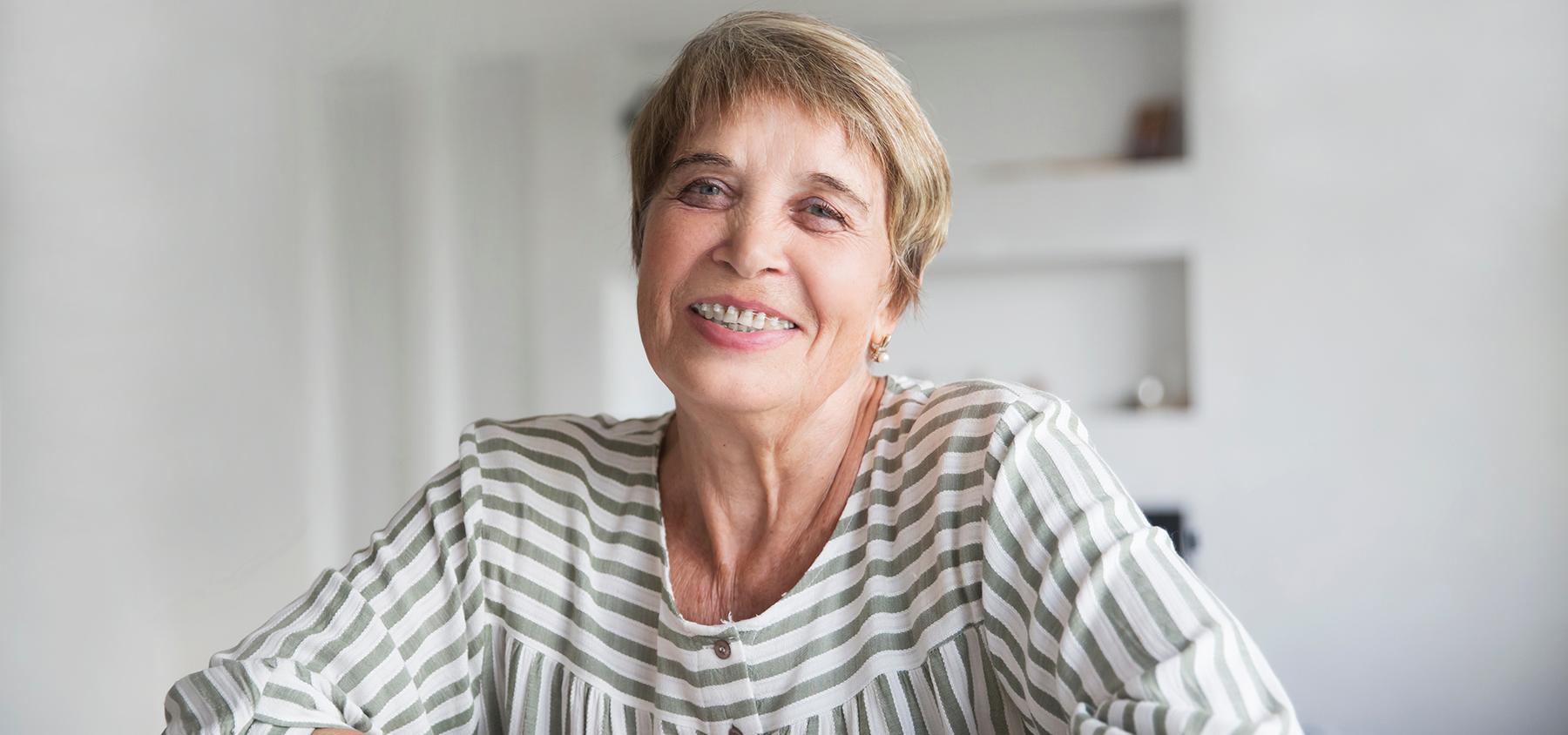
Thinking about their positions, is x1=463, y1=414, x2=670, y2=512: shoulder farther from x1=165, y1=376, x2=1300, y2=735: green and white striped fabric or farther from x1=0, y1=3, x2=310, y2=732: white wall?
x1=0, y1=3, x2=310, y2=732: white wall

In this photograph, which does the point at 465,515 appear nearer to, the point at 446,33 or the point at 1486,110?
the point at 446,33

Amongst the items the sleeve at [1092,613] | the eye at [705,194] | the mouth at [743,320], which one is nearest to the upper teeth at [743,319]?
the mouth at [743,320]

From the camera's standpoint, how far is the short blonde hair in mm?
1235

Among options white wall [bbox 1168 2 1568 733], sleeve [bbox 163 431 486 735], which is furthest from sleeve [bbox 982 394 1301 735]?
white wall [bbox 1168 2 1568 733]

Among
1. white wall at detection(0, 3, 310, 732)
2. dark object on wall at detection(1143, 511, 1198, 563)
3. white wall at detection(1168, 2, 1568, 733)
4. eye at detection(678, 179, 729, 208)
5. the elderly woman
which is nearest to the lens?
the elderly woman

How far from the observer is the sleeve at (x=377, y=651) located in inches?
46.4

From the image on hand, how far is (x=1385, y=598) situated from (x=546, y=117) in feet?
10.7

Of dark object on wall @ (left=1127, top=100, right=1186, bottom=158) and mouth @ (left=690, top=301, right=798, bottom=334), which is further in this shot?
dark object on wall @ (left=1127, top=100, right=1186, bottom=158)

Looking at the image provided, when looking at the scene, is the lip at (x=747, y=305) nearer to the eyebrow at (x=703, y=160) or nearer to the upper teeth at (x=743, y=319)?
the upper teeth at (x=743, y=319)

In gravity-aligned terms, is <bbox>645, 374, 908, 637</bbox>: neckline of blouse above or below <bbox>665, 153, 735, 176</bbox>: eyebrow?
below

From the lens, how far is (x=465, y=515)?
136 centimetres

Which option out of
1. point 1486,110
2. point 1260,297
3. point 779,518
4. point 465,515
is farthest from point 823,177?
point 1486,110

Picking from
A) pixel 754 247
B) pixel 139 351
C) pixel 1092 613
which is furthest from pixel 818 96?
pixel 139 351

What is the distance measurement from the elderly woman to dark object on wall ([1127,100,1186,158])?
3.19 m
